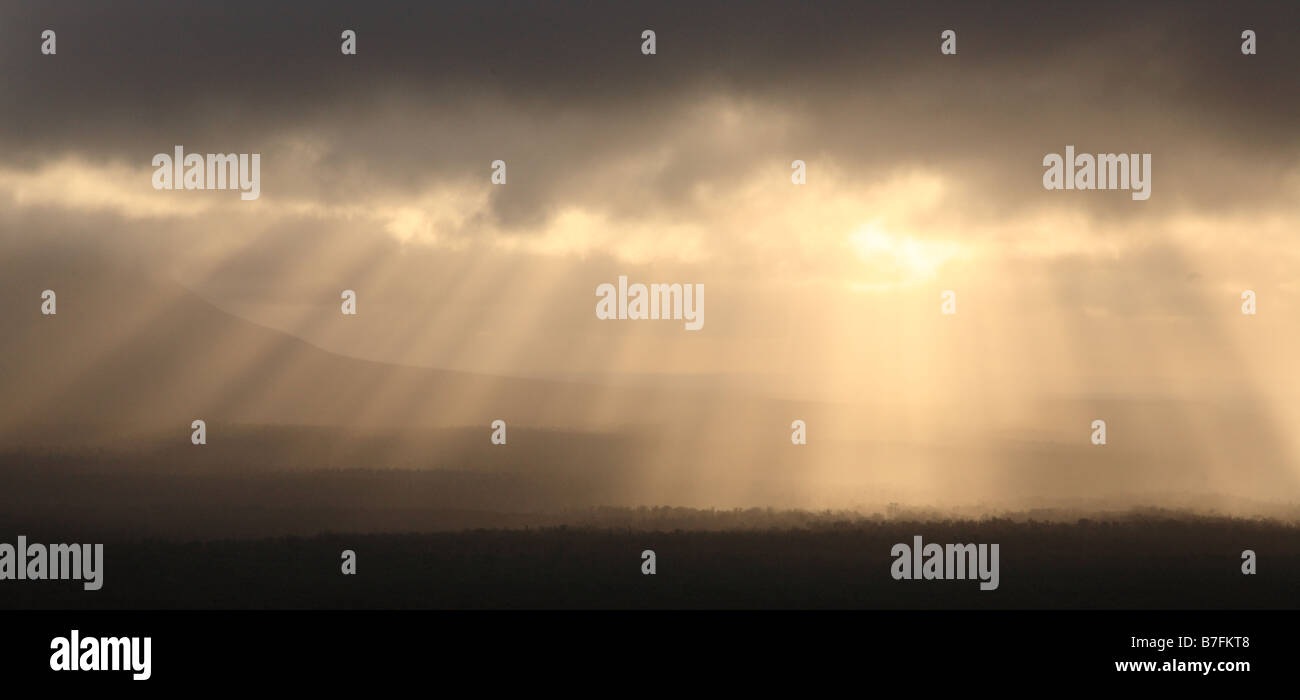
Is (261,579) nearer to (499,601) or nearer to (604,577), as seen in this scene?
(499,601)

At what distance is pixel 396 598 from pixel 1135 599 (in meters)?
13.9

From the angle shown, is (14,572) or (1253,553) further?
(1253,553)

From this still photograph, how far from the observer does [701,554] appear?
15.6m

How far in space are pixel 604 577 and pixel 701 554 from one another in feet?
6.40

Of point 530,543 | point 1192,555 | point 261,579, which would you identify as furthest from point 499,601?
point 1192,555

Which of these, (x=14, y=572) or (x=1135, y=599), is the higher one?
(x=14, y=572)

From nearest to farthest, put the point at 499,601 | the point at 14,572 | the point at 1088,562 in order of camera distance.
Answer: the point at 14,572 → the point at 499,601 → the point at 1088,562

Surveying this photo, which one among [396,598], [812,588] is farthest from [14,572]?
[812,588]

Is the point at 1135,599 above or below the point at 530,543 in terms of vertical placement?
below

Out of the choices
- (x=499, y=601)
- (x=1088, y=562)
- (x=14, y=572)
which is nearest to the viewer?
(x=14, y=572)

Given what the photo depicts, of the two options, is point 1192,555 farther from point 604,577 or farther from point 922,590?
point 604,577
